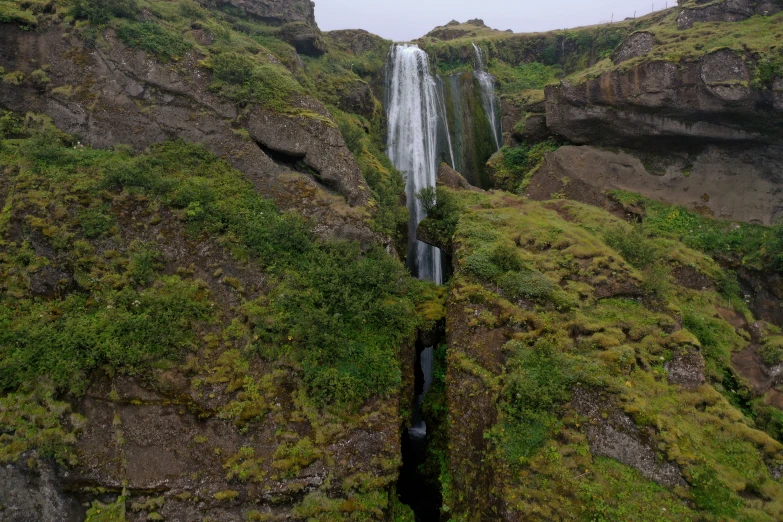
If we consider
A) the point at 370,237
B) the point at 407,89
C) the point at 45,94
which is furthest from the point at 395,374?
the point at 407,89

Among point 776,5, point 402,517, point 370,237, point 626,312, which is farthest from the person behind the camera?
point 776,5

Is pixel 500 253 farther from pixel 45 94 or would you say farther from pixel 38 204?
pixel 45 94

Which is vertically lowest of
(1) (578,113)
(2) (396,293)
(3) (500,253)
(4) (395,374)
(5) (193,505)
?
(5) (193,505)

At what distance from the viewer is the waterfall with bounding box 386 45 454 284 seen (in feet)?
65.6

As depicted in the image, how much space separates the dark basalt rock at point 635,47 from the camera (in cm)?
1916

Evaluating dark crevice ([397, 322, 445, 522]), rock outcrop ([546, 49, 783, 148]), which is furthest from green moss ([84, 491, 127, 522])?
rock outcrop ([546, 49, 783, 148])

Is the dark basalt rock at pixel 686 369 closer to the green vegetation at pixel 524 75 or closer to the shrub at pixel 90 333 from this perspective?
the shrub at pixel 90 333

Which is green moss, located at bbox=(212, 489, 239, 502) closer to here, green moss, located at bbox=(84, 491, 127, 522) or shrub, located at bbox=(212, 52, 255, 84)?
green moss, located at bbox=(84, 491, 127, 522)

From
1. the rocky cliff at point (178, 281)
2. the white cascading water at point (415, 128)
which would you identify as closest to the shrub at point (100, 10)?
the rocky cliff at point (178, 281)

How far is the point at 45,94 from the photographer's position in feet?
43.9

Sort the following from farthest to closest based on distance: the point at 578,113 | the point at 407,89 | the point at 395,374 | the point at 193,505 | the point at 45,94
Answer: the point at 407,89 < the point at 578,113 < the point at 45,94 < the point at 395,374 < the point at 193,505

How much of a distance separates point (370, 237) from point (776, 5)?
810 inches

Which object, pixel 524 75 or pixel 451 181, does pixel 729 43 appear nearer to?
pixel 451 181

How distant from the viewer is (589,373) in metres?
8.48
